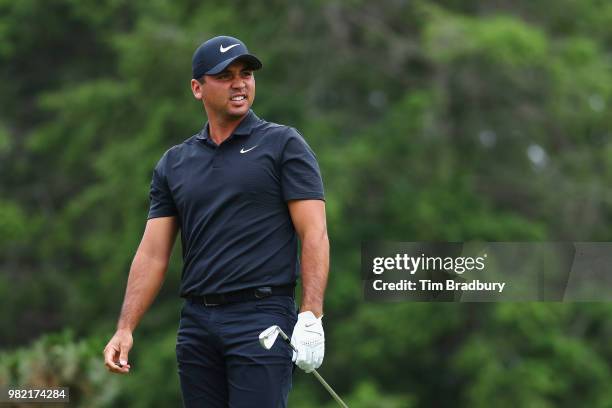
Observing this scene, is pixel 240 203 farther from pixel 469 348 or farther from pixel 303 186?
pixel 469 348

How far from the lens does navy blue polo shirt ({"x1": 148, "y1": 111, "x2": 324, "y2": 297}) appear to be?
4.64 meters

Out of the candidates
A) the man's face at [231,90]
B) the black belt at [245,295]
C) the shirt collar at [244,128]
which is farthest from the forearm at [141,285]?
the man's face at [231,90]

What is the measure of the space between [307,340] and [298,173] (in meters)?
0.56

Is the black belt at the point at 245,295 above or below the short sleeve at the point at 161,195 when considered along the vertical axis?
below

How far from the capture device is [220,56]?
15.8ft

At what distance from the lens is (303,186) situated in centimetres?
463

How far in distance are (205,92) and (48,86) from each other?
701 inches

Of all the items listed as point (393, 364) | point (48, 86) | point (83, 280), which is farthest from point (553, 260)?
point (48, 86)

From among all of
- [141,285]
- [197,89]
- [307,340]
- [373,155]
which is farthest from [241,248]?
[373,155]

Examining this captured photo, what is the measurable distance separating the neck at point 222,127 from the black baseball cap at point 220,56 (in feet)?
0.54

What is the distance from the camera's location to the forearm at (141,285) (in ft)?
16.2

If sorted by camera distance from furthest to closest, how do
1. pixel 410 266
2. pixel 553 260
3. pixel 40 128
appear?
1. pixel 40 128
2. pixel 553 260
3. pixel 410 266

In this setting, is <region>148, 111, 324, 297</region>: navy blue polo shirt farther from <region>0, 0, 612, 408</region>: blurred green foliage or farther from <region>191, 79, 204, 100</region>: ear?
<region>0, 0, 612, 408</region>: blurred green foliage

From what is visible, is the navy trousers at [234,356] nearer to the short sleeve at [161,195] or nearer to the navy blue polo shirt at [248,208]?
the navy blue polo shirt at [248,208]
